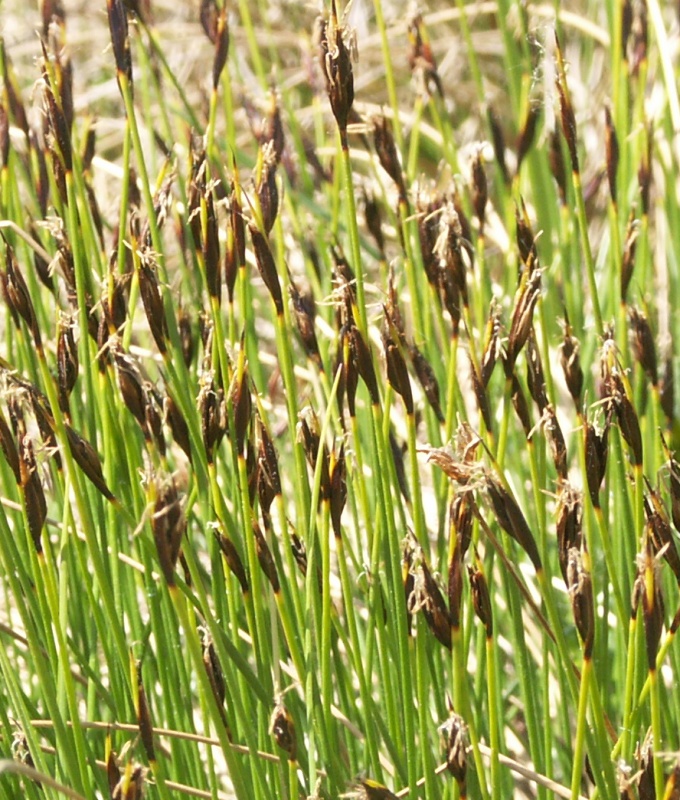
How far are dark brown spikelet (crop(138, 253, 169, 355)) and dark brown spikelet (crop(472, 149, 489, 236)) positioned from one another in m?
0.43

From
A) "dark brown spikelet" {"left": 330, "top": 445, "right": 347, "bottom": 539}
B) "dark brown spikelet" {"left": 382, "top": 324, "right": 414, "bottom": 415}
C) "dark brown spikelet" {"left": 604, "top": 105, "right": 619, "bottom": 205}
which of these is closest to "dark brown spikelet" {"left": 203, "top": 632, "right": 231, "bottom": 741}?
"dark brown spikelet" {"left": 330, "top": 445, "right": 347, "bottom": 539}

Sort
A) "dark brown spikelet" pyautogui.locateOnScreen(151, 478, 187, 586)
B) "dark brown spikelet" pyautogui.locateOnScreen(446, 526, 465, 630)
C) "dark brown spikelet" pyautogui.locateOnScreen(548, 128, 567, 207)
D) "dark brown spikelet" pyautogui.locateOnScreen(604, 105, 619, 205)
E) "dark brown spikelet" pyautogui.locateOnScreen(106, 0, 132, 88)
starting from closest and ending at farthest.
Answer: "dark brown spikelet" pyautogui.locateOnScreen(151, 478, 187, 586), "dark brown spikelet" pyautogui.locateOnScreen(446, 526, 465, 630), "dark brown spikelet" pyautogui.locateOnScreen(106, 0, 132, 88), "dark brown spikelet" pyautogui.locateOnScreen(604, 105, 619, 205), "dark brown spikelet" pyautogui.locateOnScreen(548, 128, 567, 207)

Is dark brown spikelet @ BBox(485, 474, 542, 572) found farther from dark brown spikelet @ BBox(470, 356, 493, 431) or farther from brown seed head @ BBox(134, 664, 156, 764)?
brown seed head @ BBox(134, 664, 156, 764)

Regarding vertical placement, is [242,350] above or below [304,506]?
above

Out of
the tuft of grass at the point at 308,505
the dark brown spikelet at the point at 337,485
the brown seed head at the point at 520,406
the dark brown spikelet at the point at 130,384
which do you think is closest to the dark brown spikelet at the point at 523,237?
the tuft of grass at the point at 308,505

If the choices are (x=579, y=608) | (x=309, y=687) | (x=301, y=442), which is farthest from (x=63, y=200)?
(x=579, y=608)

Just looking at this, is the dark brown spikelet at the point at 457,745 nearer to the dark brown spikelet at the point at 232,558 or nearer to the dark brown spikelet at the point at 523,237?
the dark brown spikelet at the point at 232,558

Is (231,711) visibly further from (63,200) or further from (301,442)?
(63,200)

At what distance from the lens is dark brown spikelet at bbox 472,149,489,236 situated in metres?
1.12

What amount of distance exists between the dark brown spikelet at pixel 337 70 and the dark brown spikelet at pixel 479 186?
333mm

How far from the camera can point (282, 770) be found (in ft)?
2.85

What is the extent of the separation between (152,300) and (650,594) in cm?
38

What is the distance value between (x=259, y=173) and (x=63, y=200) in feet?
0.65

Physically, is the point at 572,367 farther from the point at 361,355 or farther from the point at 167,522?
the point at 167,522
